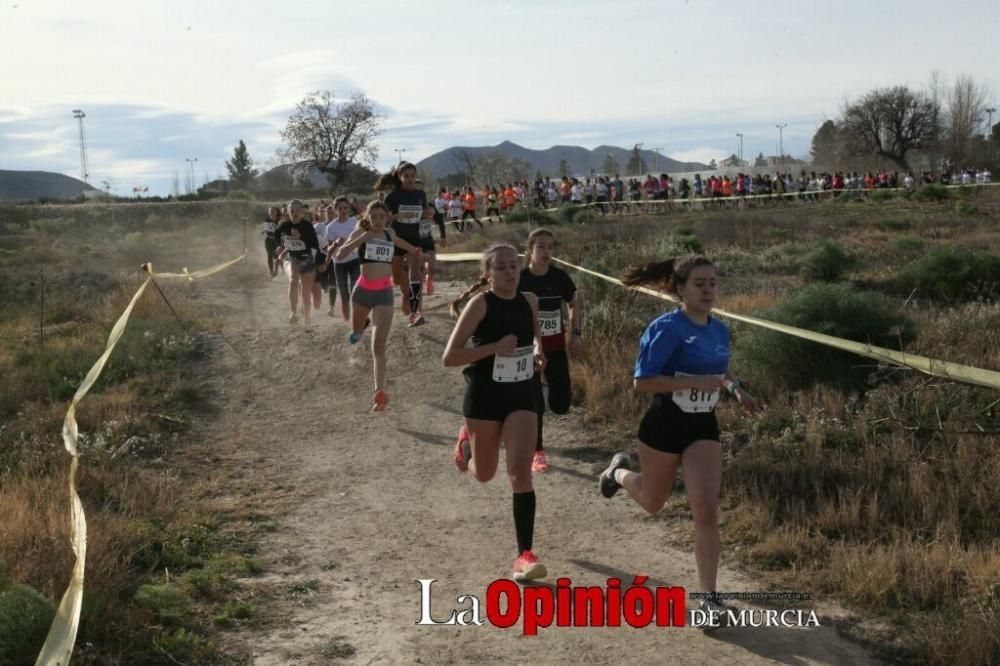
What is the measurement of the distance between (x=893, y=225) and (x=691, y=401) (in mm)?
25350

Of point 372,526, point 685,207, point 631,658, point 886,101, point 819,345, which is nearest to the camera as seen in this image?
point 631,658

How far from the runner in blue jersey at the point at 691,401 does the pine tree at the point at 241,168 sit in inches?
3205

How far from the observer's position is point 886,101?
74.2 metres

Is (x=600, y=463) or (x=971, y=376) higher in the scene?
(x=971, y=376)

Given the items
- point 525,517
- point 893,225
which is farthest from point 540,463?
point 893,225

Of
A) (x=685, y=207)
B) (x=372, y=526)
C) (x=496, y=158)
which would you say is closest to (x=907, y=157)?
(x=496, y=158)

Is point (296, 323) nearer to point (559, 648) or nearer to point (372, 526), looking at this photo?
point (372, 526)

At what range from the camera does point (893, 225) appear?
27.7 metres

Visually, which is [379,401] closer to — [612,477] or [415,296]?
[415,296]

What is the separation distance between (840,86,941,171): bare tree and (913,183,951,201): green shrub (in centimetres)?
3334

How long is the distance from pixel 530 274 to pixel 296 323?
7.30 m

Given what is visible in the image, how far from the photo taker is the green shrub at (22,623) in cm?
420

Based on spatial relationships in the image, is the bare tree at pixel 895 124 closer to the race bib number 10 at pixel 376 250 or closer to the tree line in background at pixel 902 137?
the tree line in background at pixel 902 137

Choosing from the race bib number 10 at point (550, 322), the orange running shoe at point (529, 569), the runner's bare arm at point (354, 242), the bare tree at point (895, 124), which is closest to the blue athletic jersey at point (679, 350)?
the orange running shoe at point (529, 569)
